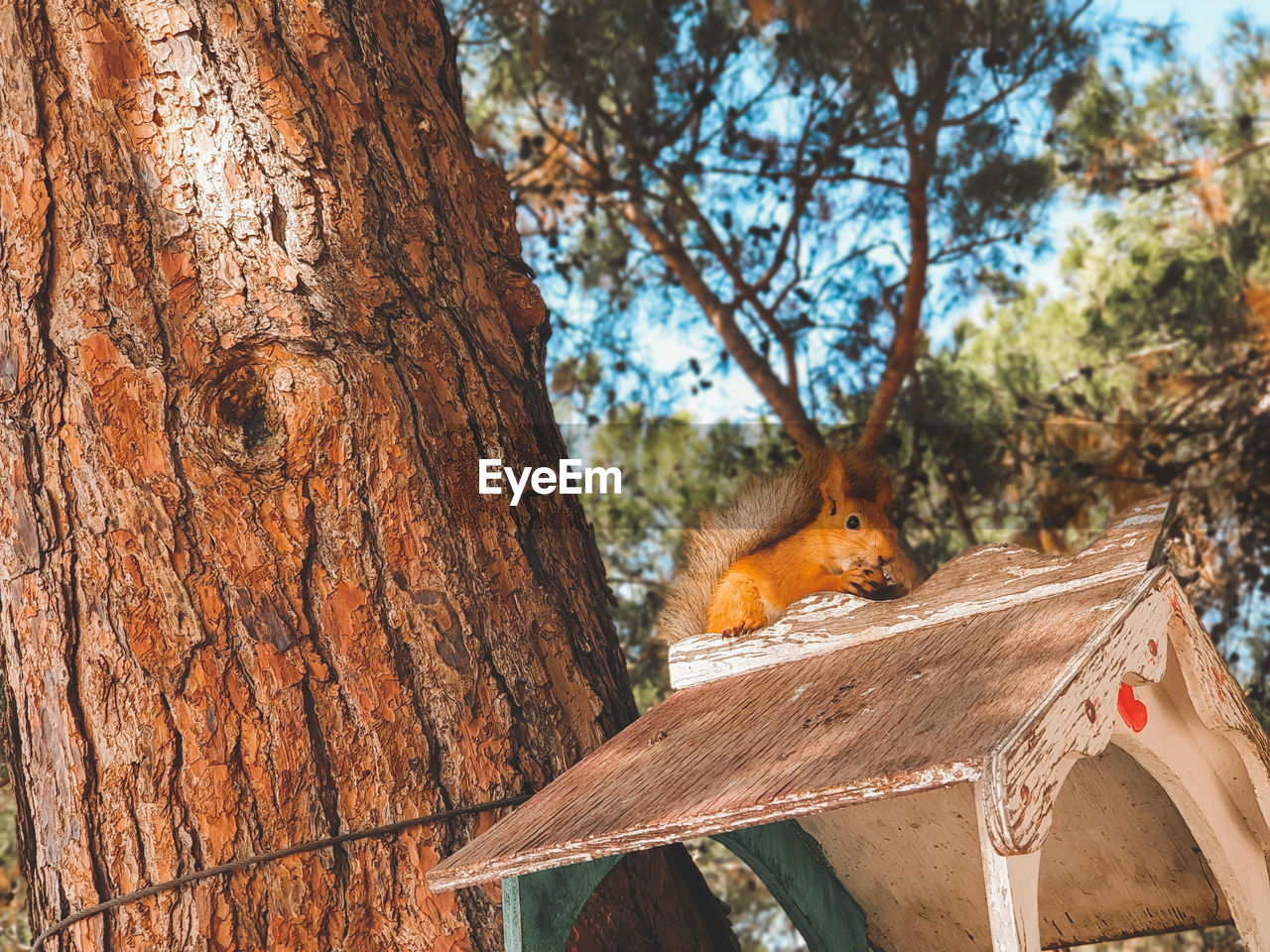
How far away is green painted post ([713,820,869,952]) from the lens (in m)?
1.46

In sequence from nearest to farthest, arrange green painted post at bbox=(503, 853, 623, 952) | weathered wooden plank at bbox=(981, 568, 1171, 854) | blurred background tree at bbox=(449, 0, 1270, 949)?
weathered wooden plank at bbox=(981, 568, 1171, 854), green painted post at bbox=(503, 853, 623, 952), blurred background tree at bbox=(449, 0, 1270, 949)

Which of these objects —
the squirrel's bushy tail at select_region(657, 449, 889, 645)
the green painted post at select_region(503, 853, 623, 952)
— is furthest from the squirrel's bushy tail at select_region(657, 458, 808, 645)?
the green painted post at select_region(503, 853, 623, 952)

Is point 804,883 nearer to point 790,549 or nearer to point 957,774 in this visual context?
point 790,549

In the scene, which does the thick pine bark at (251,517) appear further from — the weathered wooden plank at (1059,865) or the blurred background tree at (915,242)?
the blurred background tree at (915,242)

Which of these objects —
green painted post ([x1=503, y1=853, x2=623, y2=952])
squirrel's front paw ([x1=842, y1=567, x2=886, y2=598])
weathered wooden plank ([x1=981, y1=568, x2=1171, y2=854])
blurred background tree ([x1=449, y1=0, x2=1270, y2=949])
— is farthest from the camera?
blurred background tree ([x1=449, y1=0, x2=1270, y2=949])

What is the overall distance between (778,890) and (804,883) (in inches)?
1.5

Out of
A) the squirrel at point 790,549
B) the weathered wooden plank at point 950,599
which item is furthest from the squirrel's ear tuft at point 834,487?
the weathered wooden plank at point 950,599

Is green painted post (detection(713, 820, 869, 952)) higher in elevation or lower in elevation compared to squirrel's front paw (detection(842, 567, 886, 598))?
lower

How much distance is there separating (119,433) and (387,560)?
1.05 feet

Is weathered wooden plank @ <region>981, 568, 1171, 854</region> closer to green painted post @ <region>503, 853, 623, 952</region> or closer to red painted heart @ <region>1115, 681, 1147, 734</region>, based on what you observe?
red painted heart @ <region>1115, 681, 1147, 734</region>

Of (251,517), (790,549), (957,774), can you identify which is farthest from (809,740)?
(251,517)

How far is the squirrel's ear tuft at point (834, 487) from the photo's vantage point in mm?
1479

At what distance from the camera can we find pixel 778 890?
4.91 feet

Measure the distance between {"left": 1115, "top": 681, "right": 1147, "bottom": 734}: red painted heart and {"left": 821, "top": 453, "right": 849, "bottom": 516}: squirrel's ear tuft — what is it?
0.46 metres
